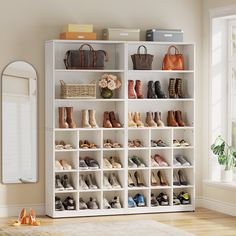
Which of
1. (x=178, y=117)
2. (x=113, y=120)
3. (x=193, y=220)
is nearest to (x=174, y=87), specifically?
(x=178, y=117)

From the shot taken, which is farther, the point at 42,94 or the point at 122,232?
the point at 42,94

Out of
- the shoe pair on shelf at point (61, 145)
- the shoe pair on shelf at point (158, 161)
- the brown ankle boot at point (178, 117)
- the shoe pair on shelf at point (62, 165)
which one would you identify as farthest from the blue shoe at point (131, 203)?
the brown ankle boot at point (178, 117)

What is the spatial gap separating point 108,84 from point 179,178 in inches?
56.0

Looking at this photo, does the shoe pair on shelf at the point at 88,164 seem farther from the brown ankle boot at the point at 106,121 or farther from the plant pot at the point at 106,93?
the plant pot at the point at 106,93

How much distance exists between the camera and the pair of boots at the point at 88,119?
7961 mm

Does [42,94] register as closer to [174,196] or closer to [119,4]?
[119,4]

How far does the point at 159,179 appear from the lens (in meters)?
8.30

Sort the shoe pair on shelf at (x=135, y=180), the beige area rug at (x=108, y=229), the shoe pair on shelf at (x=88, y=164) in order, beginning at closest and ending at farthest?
the beige area rug at (x=108, y=229), the shoe pair on shelf at (x=88, y=164), the shoe pair on shelf at (x=135, y=180)

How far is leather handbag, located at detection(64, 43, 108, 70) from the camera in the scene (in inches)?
309

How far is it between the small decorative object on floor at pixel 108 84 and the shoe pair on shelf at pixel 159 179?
109 cm

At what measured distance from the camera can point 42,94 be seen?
7.98m

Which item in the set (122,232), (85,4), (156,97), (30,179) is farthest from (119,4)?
(122,232)

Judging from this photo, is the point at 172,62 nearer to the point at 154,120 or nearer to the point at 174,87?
the point at 174,87

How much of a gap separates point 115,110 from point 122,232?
5.97ft
